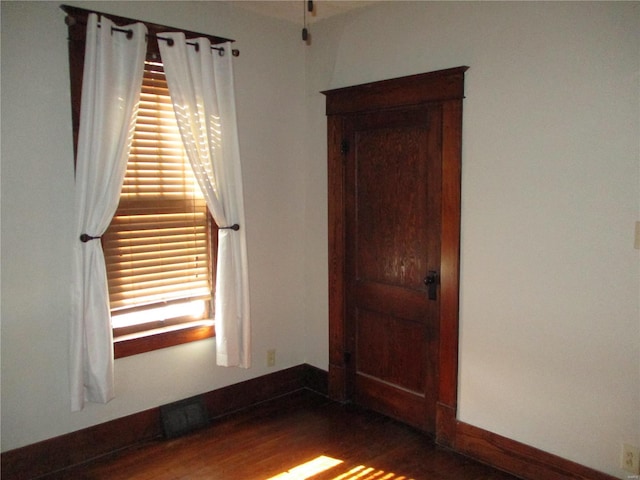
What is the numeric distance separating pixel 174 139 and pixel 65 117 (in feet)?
1.94

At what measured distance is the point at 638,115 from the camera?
221 centimetres

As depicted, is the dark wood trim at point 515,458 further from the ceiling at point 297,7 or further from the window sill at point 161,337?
the ceiling at point 297,7

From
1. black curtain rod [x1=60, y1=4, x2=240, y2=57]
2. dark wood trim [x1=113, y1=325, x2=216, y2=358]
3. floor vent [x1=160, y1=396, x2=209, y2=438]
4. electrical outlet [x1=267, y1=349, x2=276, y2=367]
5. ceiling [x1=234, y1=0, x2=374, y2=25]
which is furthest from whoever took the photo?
electrical outlet [x1=267, y1=349, x2=276, y2=367]

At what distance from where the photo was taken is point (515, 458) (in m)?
2.69

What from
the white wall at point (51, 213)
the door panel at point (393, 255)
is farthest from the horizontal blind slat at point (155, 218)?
the door panel at point (393, 255)

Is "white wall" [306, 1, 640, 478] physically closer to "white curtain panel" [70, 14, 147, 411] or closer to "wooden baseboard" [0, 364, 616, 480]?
"wooden baseboard" [0, 364, 616, 480]

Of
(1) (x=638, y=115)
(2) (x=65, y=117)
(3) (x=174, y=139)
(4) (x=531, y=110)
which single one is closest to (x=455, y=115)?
(4) (x=531, y=110)

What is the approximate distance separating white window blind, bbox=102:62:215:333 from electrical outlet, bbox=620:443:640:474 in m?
2.40

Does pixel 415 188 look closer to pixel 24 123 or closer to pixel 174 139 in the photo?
→ pixel 174 139

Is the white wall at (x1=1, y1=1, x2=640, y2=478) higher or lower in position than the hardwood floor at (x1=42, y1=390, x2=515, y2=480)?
higher

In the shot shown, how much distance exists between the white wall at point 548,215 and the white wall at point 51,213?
1.15 metres

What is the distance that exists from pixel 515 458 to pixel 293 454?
119 cm

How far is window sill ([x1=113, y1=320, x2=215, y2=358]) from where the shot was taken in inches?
116

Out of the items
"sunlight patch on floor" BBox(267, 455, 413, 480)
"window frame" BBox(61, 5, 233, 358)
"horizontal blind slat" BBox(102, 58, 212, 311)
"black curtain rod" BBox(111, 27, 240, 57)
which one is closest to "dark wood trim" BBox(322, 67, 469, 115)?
"black curtain rod" BBox(111, 27, 240, 57)
